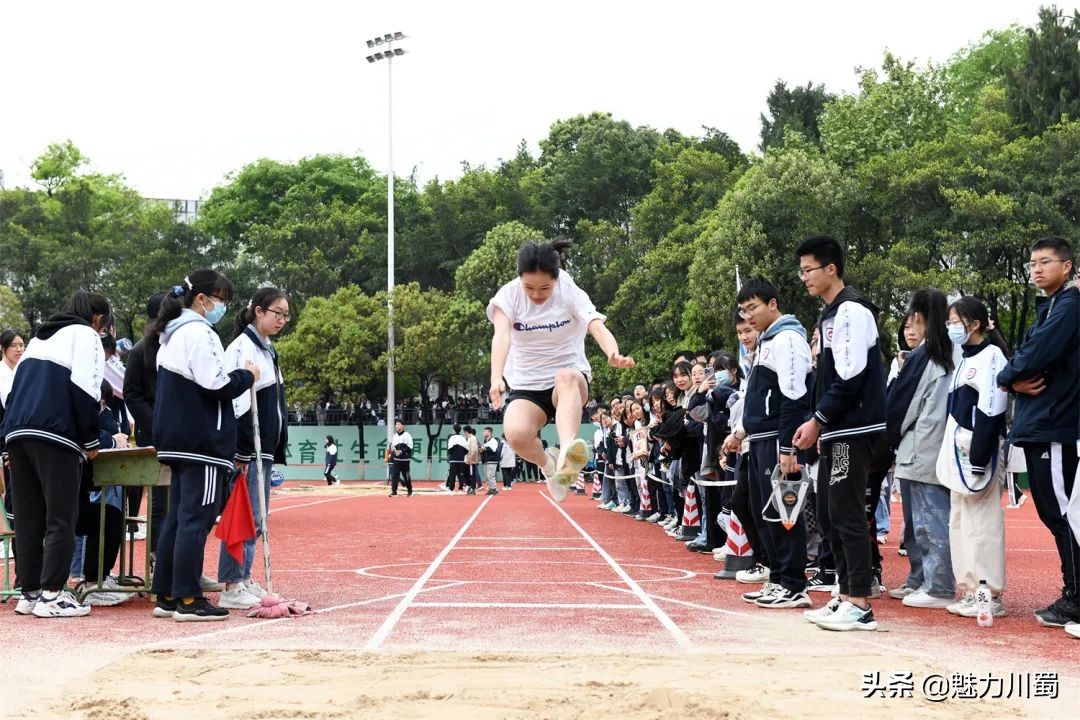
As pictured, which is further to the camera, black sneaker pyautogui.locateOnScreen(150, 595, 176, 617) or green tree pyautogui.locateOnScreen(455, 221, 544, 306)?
green tree pyautogui.locateOnScreen(455, 221, 544, 306)

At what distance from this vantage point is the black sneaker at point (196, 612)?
6.79 metres

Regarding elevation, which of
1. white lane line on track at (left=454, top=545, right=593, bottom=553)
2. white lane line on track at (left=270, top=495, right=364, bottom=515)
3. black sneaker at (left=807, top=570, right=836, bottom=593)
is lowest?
white lane line on track at (left=270, top=495, right=364, bottom=515)

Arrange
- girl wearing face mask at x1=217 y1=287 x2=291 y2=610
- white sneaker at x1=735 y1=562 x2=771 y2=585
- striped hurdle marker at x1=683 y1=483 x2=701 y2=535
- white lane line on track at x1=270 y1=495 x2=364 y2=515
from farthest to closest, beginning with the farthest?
white lane line on track at x1=270 y1=495 x2=364 y2=515 < striped hurdle marker at x1=683 y1=483 x2=701 y2=535 < white sneaker at x1=735 y1=562 x2=771 y2=585 < girl wearing face mask at x1=217 y1=287 x2=291 y2=610

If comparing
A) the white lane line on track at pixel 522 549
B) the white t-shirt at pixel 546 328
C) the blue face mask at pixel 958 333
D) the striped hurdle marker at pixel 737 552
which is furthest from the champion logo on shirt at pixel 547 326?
the white lane line on track at pixel 522 549

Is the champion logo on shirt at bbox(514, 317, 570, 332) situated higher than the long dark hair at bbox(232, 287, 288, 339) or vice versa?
the long dark hair at bbox(232, 287, 288, 339)

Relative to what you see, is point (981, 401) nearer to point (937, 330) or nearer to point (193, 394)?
point (937, 330)

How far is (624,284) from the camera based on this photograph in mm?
36781

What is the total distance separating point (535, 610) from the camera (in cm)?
721

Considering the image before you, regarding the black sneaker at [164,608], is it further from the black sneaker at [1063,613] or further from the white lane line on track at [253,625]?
the black sneaker at [1063,613]

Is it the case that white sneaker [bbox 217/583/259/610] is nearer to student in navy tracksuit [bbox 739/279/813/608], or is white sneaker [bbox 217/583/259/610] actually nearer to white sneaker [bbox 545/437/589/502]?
white sneaker [bbox 545/437/589/502]

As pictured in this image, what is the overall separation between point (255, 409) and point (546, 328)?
2.12 meters

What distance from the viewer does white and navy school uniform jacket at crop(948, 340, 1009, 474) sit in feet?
22.6

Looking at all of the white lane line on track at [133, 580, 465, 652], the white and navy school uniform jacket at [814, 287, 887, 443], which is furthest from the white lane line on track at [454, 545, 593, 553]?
the white and navy school uniform jacket at [814, 287, 887, 443]

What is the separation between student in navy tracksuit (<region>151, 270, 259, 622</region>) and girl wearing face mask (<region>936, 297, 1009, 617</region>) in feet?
15.1
